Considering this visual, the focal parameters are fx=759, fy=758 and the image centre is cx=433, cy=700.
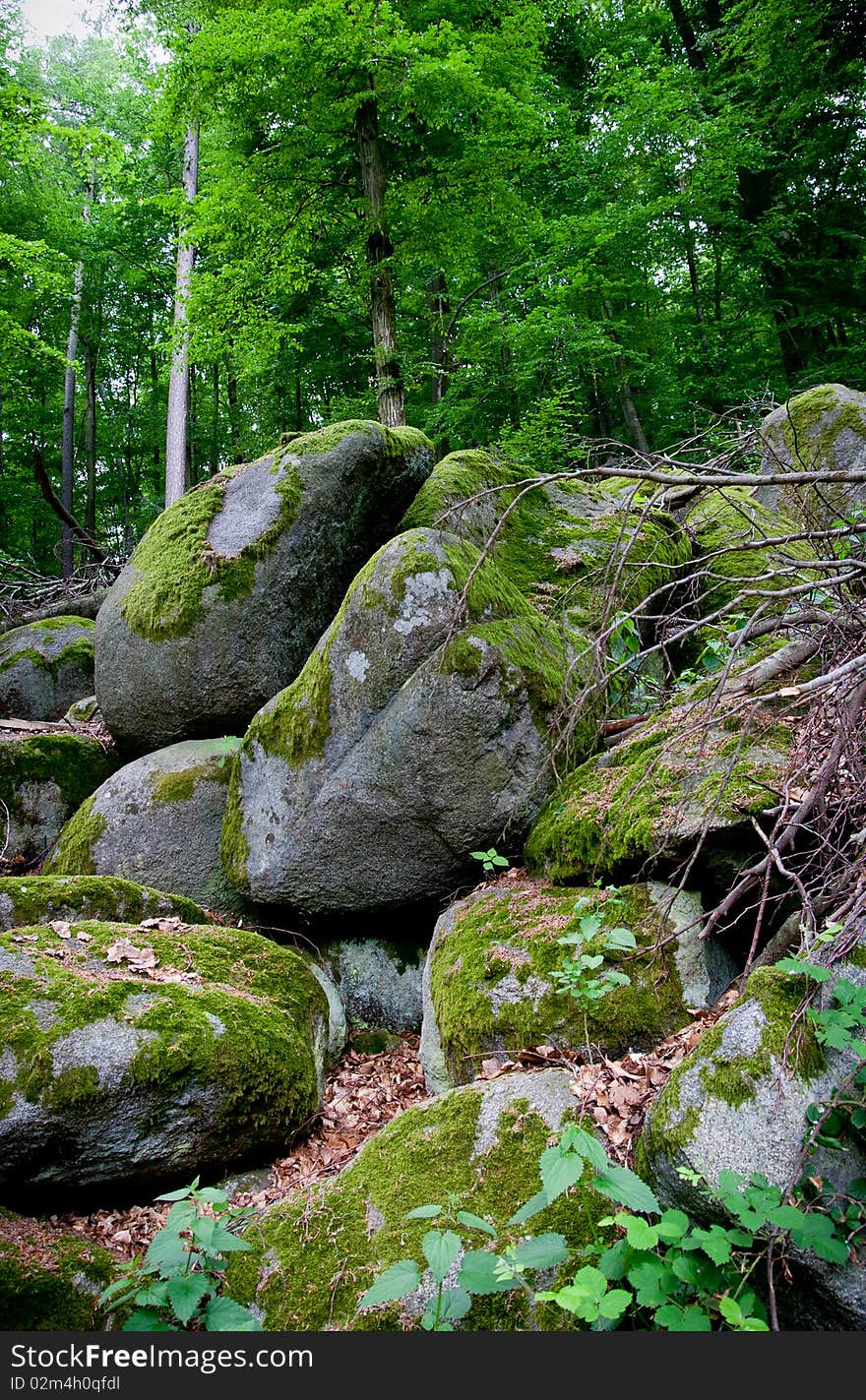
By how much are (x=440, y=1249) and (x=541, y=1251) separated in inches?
13.2

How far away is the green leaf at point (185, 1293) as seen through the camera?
2248 millimetres

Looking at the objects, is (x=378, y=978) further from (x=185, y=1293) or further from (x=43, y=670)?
(x=43, y=670)

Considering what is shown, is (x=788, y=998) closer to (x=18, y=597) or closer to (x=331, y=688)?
(x=331, y=688)

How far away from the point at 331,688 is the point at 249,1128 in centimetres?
273

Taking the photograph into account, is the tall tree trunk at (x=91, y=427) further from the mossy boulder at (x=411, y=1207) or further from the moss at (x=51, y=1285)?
the mossy boulder at (x=411, y=1207)

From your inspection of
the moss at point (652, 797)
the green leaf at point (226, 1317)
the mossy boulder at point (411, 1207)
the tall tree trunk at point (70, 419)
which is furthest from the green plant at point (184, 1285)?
the tall tree trunk at point (70, 419)

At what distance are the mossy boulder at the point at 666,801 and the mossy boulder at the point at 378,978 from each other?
4.13ft

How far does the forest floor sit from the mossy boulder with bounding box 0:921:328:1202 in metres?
0.12

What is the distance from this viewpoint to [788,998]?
2678 millimetres

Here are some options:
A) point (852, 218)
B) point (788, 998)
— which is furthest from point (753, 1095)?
point (852, 218)

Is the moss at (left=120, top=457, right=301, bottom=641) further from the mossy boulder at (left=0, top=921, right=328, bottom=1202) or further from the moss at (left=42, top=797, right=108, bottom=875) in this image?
the mossy boulder at (left=0, top=921, right=328, bottom=1202)

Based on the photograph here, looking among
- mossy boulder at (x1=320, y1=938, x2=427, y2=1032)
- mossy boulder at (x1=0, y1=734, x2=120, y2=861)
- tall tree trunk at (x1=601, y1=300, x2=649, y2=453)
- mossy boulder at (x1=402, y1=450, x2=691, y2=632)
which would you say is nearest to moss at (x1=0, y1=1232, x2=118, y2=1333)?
A: mossy boulder at (x1=320, y1=938, x2=427, y2=1032)

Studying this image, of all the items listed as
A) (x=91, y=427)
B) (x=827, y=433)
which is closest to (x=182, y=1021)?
(x=827, y=433)

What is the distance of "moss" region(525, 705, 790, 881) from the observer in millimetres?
3691
